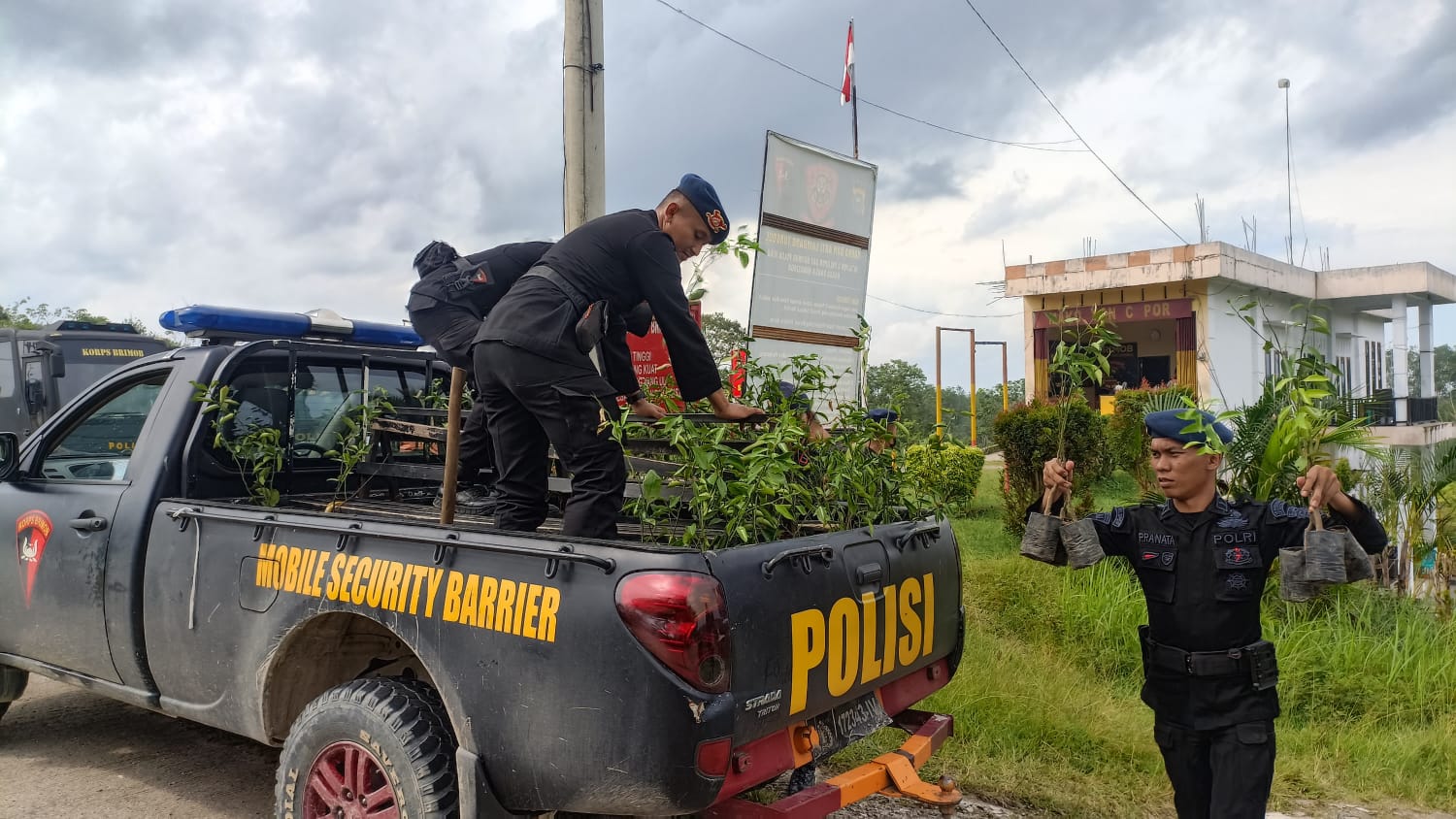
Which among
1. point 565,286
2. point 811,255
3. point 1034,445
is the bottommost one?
point 1034,445

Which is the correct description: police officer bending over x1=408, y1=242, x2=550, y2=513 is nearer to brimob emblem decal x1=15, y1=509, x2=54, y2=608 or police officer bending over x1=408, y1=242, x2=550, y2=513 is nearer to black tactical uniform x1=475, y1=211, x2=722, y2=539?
black tactical uniform x1=475, y1=211, x2=722, y2=539

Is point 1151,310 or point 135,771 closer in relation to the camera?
point 135,771

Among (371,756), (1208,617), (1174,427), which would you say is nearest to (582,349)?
(371,756)

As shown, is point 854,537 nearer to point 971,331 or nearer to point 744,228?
point 744,228

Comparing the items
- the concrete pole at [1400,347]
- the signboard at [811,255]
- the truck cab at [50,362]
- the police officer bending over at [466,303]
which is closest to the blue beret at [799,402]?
the police officer bending over at [466,303]

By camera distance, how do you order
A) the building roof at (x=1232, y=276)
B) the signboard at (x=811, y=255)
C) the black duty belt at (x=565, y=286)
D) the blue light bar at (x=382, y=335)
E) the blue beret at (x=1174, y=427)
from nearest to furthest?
1. the blue beret at (x=1174, y=427)
2. the black duty belt at (x=565, y=286)
3. the blue light bar at (x=382, y=335)
4. the signboard at (x=811, y=255)
5. the building roof at (x=1232, y=276)

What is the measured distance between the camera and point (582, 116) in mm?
5820

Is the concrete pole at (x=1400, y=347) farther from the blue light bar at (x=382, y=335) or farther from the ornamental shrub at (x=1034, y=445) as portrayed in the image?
the blue light bar at (x=382, y=335)

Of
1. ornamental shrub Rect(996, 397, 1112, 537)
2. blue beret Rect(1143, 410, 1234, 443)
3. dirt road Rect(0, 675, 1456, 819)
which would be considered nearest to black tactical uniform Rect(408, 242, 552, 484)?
dirt road Rect(0, 675, 1456, 819)

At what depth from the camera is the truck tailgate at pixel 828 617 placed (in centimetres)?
238

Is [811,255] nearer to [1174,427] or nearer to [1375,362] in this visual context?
[1174,427]

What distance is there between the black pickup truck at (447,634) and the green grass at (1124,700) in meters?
1.05

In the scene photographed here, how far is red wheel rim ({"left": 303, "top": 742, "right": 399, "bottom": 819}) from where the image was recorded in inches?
102

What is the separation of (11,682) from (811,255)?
16.8ft
